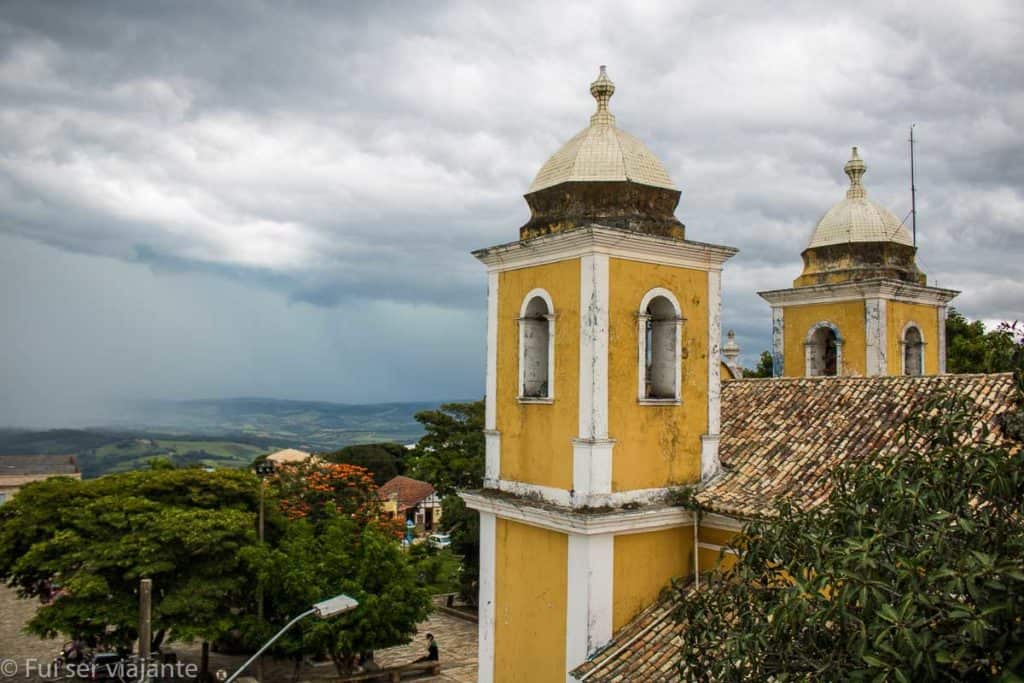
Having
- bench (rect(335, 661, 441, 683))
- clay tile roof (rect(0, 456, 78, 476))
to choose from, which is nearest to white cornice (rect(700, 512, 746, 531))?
bench (rect(335, 661, 441, 683))


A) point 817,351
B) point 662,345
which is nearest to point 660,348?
point 662,345

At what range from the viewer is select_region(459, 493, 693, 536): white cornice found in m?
8.94

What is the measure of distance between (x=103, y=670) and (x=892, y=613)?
59.3ft

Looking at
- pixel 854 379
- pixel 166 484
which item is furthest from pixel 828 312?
pixel 166 484

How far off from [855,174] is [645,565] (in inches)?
404

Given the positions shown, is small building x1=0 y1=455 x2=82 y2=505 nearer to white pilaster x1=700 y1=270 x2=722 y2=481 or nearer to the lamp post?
the lamp post

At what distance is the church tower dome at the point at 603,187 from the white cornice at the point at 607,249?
23cm

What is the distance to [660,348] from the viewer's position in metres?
10.4

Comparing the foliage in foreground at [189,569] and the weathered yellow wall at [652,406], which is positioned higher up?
the weathered yellow wall at [652,406]

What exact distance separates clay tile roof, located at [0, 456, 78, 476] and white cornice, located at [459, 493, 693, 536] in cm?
4257

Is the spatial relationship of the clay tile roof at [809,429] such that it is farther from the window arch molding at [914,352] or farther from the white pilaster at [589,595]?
the window arch molding at [914,352]

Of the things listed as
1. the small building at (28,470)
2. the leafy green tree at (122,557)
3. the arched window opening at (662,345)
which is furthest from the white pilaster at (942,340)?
the small building at (28,470)

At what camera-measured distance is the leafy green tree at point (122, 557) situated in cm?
1524

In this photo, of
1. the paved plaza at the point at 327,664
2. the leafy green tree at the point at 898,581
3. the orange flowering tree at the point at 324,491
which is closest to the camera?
the leafy green tree at the point at 898,581
